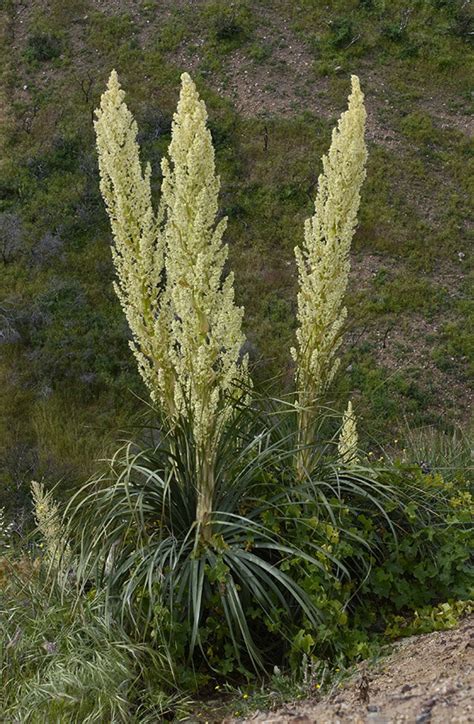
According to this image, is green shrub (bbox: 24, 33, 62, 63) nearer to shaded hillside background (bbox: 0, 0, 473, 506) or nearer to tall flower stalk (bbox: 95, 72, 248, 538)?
shaded hillside background (bbox: 0, 0, 473, 506)

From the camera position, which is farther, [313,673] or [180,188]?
[180,188]

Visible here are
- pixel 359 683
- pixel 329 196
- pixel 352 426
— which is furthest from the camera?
pixel 352 426

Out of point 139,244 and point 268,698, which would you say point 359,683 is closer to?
point 268,698

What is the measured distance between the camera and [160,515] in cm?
445

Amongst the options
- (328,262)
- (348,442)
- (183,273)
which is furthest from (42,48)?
(183,273)

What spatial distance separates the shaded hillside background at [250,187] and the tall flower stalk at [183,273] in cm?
851

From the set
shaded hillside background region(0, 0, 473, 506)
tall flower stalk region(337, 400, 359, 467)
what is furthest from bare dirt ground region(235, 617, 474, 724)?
shaded hillside background region(0, 0, 473, 506)

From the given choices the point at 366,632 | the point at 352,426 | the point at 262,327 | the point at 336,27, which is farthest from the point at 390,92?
the point at 366,632

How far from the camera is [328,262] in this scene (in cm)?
454

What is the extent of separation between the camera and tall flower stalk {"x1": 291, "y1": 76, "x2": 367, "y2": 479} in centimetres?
452

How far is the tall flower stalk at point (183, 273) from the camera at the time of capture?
12.7 ft

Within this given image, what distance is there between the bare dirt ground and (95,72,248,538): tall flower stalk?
1.15 meters

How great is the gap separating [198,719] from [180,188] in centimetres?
251

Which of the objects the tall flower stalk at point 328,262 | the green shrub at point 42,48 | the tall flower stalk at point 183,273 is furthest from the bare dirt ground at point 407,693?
the green shrub at point 42,48
